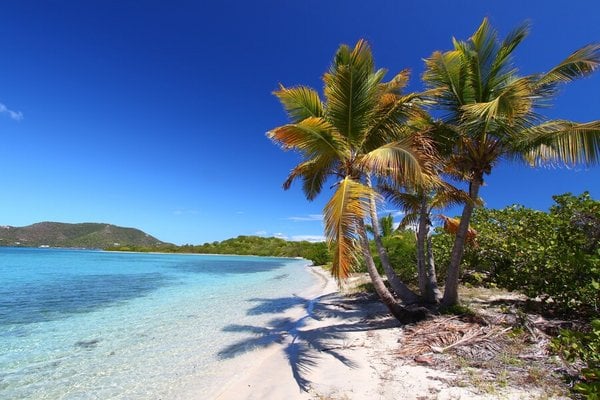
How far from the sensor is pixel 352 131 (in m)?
7.31

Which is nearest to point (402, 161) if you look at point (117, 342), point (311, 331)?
point (311, 331)

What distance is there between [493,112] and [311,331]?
594cm

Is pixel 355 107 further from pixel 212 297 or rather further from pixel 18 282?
pixel 18 282

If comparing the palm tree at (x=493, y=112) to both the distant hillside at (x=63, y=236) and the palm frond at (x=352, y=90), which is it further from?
the distant hillside at (x=63, y=236)

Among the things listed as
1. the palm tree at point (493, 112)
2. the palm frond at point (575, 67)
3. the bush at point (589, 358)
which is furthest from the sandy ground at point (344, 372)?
the palm frond at point (575, 67)

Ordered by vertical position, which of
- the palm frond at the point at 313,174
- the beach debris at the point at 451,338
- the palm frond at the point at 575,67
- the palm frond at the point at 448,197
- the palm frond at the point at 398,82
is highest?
the palm frond at the point at 398,82

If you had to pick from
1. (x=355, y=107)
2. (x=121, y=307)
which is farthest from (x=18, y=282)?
(x=355, y=107)

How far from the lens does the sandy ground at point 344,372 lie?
4059mm

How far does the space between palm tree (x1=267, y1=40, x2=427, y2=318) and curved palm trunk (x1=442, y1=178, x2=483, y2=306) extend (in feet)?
3.55

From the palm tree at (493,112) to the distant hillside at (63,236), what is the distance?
11507 centimetres

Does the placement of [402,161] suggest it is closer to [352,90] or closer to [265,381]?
[352,90]

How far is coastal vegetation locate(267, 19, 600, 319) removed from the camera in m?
6.18

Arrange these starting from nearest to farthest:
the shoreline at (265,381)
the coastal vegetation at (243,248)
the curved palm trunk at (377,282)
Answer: the shoreline at (265,381)
the curved palm trunk at (377,282)
the coastal vegetation at (243,248)

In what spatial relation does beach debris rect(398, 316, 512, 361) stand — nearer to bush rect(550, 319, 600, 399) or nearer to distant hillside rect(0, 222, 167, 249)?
bush rect(550, 319, 600, 399)
